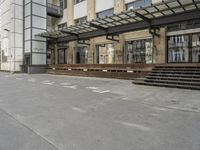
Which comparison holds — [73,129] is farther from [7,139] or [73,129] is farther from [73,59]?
[73,59]

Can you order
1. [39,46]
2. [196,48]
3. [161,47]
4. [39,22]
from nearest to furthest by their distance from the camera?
1. [196,48]
2. [161,47]
3. [39,46]
4. [39,22]

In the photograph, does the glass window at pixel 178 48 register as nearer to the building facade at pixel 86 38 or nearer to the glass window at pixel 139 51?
the building facade at pixel 86 38

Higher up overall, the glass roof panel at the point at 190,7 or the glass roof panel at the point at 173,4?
the glass roof panel at the point at 173,4

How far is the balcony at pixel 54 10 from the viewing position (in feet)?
87.0

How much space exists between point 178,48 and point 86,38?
337 inches

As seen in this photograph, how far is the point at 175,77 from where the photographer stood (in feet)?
35.1

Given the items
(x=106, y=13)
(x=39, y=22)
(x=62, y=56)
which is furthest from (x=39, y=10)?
(x=106, y=13)

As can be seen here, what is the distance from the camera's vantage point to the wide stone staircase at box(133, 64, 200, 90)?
9.73 m

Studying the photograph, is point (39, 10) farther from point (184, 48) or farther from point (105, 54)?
point (184, 48)

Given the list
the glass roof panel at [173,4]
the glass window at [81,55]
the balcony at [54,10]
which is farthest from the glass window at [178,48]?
the balcony at [54,10]

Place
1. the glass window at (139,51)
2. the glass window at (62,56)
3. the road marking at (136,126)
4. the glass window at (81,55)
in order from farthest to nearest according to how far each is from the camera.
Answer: the glass window at (62,56) → the glass window at (81,55) → the glass window at (139,51) → the road marking at (136,126)

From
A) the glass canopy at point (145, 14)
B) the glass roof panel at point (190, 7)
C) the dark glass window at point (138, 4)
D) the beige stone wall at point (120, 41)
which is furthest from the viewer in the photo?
the dark glass window at point (138, 4)

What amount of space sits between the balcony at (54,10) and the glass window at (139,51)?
13.2 metres

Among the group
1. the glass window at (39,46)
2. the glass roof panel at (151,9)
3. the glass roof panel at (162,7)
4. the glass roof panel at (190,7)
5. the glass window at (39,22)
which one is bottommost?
the glass window at (39,46)
